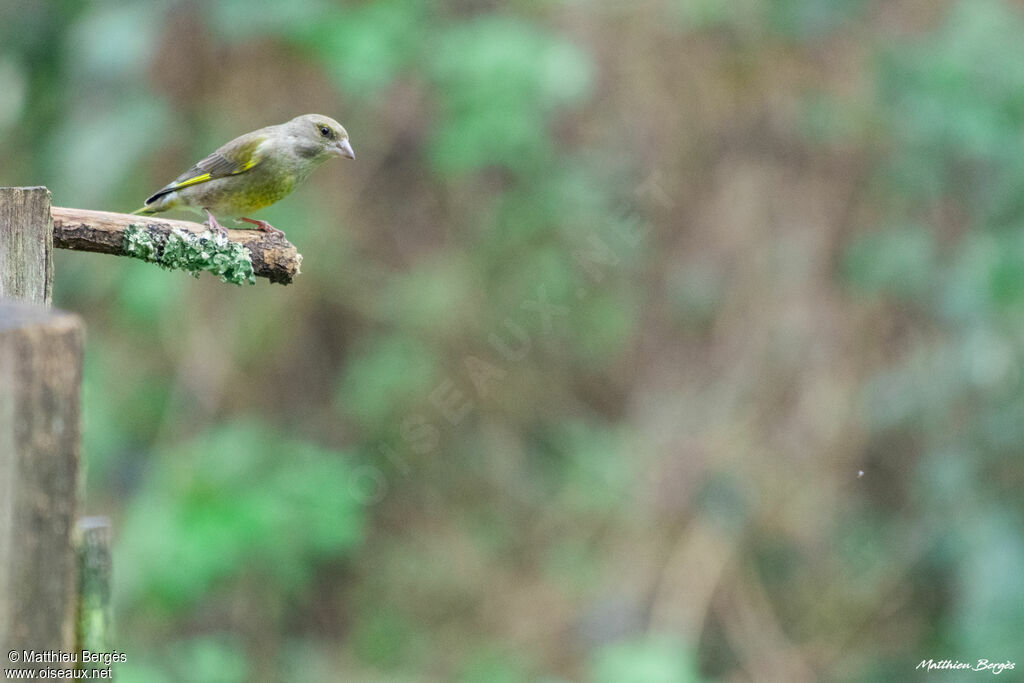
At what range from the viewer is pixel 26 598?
5.15ft

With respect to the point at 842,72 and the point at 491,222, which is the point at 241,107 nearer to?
the point at 491,222

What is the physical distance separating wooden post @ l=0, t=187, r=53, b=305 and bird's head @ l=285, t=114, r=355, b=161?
1.49 metres

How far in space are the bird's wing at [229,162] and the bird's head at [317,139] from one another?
0.11 meters

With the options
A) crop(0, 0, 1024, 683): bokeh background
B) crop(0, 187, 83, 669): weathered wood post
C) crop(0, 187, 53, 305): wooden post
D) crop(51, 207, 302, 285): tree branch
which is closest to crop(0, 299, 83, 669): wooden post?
crop(0, 187, 83, 669): weathered wood post

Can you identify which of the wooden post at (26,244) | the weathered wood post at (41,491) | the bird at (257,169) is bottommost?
the weathered wood post at (41,491)

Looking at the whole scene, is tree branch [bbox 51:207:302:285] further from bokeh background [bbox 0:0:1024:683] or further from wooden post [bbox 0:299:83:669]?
bokeh background [bbox 0:0:1024:683]

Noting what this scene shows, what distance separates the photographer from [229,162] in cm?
396

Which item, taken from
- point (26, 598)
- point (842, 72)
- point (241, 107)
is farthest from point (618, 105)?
point (26, 598)

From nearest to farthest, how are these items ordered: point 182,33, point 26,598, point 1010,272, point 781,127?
point 26,598 < point 1010,272 < point 182,33 < point 781,127

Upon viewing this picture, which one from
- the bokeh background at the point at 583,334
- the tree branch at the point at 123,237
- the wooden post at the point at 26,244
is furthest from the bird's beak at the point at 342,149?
the bokeh background at the point at 583,334

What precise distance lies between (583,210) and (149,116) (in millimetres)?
2444

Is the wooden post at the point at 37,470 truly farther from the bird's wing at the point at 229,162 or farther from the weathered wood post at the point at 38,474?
the bird's wing at the point at 229,162

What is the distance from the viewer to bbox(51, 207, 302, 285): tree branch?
105 inches

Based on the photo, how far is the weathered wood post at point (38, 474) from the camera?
153 cm
